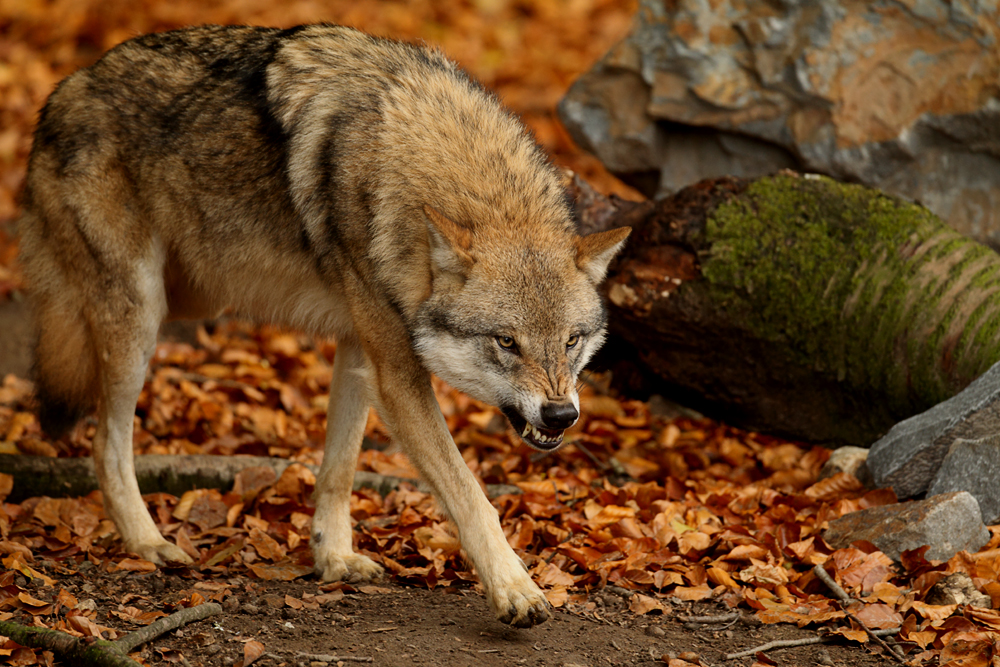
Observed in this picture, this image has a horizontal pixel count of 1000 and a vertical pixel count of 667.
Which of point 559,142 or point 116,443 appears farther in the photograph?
point 559,142

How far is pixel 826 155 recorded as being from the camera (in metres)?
6.50

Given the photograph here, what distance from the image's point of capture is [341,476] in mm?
4453

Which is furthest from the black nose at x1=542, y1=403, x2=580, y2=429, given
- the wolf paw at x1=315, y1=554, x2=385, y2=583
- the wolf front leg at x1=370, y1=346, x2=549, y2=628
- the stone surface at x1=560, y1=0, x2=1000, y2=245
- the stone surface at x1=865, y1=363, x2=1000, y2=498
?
the stone surface at x1=560, y1=0, x2=1000, y2=245

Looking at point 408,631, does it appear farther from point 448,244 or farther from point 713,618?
point 448,244

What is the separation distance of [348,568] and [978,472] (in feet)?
9.30

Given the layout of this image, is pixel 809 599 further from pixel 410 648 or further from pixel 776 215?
pixel 776 215

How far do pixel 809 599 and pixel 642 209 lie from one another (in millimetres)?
2620

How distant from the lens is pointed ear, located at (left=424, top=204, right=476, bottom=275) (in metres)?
3.64

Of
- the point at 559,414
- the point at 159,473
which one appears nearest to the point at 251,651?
the point at 559,414

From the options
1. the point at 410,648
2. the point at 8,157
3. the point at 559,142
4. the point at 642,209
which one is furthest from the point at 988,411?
the point at 8,157

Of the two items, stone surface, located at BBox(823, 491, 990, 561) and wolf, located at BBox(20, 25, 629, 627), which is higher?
wolf, located at BBox(20, 25, 629, 627)

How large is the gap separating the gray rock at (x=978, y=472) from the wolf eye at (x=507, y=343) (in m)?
2.10

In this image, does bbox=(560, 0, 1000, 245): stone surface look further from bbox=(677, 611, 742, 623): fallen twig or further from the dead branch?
the dead branch

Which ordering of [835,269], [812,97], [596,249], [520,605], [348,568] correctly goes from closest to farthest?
[520,605] → [596,249] → [348,568] → [835,269] → [812,97]
